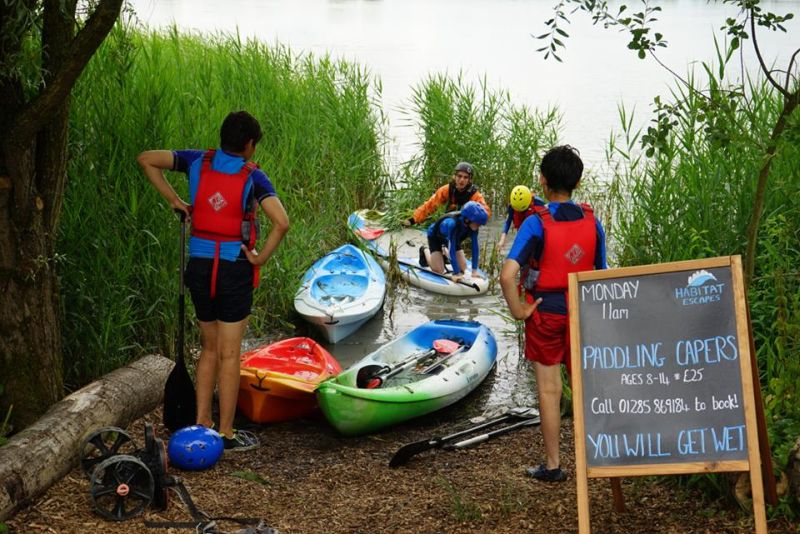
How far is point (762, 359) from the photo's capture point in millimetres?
5531

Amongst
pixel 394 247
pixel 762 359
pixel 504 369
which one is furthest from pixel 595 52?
pixel 762 359

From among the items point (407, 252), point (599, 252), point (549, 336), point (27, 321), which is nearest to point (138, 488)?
point (27, 321)

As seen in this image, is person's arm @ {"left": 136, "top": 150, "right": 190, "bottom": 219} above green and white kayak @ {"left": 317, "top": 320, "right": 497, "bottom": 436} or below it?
above

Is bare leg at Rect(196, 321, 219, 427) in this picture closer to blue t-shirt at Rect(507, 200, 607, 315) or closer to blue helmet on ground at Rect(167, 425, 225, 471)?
blue helmet on ground at Rect(167, 425, 225, 471)

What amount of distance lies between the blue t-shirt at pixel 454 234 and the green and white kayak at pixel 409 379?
231 centimetres

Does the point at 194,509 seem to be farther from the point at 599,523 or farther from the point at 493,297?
the point at 493,297

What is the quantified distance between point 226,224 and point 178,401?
1083mm

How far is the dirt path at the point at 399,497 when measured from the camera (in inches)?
173

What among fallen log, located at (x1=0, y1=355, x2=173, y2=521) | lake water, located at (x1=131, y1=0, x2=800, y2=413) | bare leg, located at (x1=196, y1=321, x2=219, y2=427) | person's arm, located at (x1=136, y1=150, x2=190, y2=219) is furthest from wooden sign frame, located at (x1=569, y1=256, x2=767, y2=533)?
lake water, located at (x1=131, y1=0, x2=800, y2=413)

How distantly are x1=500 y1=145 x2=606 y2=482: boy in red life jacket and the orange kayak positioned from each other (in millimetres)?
2032

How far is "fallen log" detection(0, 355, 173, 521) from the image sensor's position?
4.43 m

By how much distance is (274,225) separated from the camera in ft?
17.6

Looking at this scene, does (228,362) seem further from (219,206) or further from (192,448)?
(219,206)

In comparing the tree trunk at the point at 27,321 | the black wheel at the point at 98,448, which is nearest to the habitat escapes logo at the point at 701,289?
the black wheel at the point at 98,448
